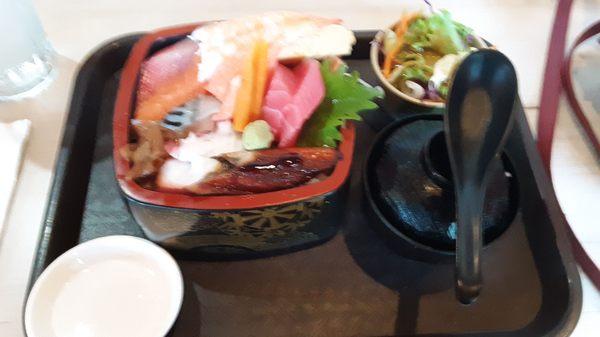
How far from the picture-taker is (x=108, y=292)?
2.39ft

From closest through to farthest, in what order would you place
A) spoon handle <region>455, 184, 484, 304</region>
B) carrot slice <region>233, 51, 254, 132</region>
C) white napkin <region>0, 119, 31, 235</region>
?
spoon handle <region>455, 184, 484, 304</region>, carrot slice <region>233, 51, 254, 132</region>, white napkin <region>0, 119, 31, 235</region>

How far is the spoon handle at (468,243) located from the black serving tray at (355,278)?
13 cm

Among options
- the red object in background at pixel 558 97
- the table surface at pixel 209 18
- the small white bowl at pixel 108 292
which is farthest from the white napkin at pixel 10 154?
the red object in background at pixel 558 97

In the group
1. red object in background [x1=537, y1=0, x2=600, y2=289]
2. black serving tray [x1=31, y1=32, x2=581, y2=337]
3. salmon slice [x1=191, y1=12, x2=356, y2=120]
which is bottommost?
black serving tray [x1=31, y1=32, x2=581, y2=337]

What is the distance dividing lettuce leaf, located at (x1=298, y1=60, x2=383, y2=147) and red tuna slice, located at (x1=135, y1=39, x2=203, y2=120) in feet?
0.57

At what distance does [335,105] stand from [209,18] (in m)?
0.49

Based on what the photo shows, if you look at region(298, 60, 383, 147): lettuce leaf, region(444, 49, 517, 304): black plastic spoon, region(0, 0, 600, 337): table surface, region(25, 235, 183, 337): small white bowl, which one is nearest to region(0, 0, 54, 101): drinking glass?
region(0, 0, 600, 337): table surface

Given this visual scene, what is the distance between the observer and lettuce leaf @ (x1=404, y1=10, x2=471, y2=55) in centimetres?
92

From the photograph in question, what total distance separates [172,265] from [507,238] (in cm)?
48

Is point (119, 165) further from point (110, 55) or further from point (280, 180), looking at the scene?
point (110, 55)

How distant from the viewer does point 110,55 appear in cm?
98

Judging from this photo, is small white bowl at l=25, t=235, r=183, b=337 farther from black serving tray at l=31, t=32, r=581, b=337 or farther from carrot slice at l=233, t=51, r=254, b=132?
carrot slice at l=233, t=51, r=254, b=132

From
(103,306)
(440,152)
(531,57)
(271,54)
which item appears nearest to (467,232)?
(440,152)

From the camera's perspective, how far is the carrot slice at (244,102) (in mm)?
739
